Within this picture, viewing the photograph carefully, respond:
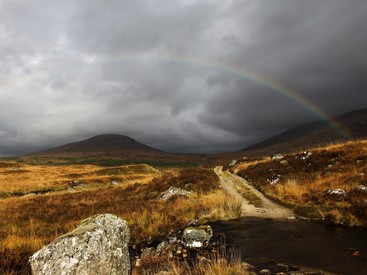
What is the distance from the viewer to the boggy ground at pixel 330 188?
45.8ft

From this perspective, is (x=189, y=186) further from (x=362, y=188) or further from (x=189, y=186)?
(x=362, y=188)

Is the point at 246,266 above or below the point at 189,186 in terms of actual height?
above

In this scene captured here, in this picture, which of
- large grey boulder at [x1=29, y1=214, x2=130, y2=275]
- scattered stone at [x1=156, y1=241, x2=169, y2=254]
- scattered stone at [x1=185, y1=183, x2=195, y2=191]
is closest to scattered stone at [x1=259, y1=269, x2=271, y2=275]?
large grey boulder at [x1=29, y1=214, x2=130, y2=275]

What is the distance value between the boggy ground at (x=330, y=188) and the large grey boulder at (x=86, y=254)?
11185mm

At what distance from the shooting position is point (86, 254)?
794 centimetres

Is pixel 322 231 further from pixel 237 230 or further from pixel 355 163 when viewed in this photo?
pixel 355 163

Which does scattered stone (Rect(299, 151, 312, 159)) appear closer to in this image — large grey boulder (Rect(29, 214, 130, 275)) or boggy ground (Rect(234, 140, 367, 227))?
boggy ground (Rect(234, 140, 367, 227))

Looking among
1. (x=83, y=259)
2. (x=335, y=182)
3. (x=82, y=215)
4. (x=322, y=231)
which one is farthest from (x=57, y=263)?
(x=335, y=182)

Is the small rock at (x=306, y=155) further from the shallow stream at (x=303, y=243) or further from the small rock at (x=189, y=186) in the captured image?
the shallow stream at (x=303, y=243)

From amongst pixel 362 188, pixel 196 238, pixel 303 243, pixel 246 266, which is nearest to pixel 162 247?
pixel 196 238

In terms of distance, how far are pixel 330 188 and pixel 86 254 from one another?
17.5 meters

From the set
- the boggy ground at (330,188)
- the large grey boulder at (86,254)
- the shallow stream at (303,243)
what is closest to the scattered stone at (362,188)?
the boggy ground at (330,188)

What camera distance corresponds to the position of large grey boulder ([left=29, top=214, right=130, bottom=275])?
768cm

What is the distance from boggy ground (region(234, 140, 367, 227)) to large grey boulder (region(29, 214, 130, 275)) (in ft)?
36.7
